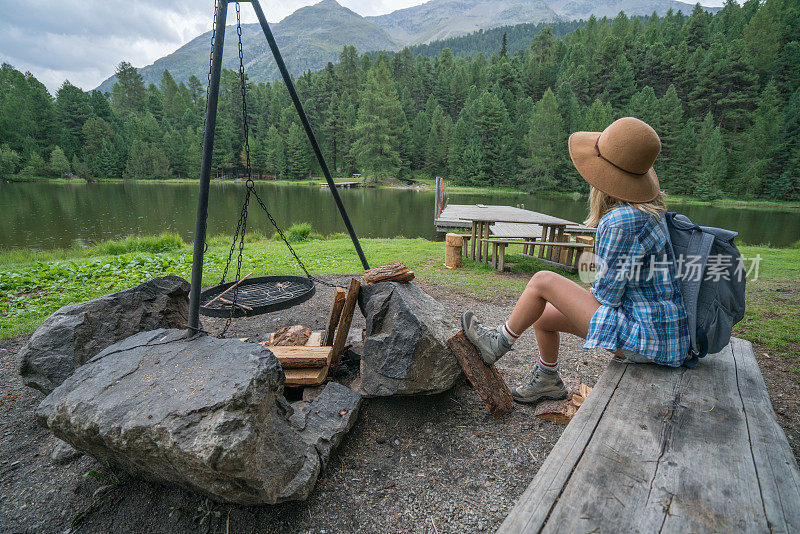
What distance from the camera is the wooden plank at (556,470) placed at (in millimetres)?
1102

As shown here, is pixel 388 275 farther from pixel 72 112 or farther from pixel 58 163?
pixel 72 112

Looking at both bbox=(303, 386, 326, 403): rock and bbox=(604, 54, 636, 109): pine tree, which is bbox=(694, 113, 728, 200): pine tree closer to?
bbox=(604, 54, 636, 109): pine tree

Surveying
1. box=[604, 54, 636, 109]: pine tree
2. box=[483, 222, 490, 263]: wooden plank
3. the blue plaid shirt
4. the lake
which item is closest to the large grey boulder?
the blue plaid shirt

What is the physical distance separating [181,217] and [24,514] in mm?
21641

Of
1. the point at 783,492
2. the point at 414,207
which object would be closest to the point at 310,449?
the point at 783,492

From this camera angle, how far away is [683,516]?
1.11m

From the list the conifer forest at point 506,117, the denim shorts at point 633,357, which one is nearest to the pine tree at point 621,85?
the conifer forest at point 506,117

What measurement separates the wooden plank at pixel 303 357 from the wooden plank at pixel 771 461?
2544 mm

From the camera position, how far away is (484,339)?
2.62 meters

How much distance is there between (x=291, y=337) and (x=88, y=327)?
1530mm

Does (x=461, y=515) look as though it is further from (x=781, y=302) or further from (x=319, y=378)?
(x=781, y=302)

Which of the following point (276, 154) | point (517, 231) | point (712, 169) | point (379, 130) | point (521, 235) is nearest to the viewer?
point (521, 235)

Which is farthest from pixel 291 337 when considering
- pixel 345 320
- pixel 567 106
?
pixel 567 106

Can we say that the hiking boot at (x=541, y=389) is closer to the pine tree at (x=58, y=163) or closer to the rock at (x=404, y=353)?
the rock at (x=404, y=353)
